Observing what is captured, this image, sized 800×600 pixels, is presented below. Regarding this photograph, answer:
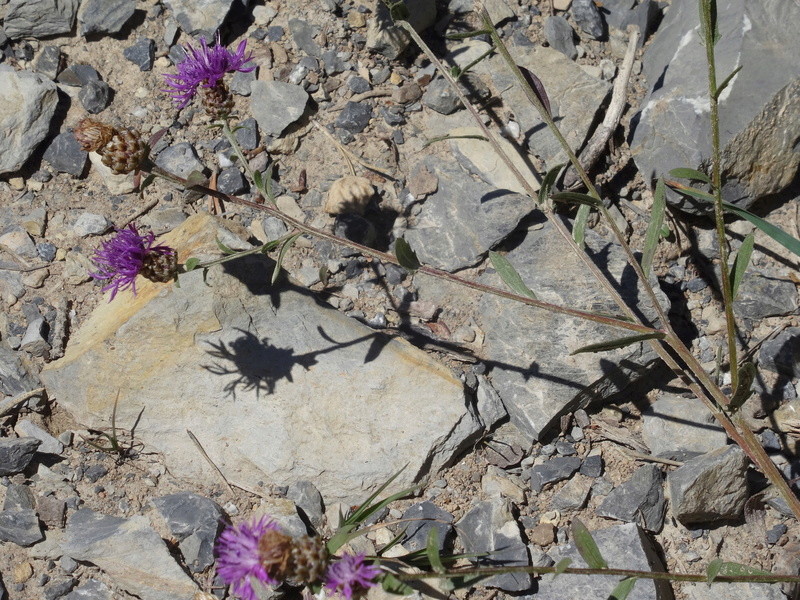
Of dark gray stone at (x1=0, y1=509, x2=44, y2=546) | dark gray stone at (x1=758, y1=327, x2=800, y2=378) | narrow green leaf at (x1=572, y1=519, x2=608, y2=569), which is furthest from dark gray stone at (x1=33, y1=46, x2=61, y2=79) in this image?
dark gray stone at (x1=758, y1=327, x2=800, y2=378)

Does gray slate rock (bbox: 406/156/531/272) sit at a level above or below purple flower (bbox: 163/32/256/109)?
below

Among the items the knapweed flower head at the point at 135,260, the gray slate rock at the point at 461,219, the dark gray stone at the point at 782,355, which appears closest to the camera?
the knapweed flower head at the point at 135,260

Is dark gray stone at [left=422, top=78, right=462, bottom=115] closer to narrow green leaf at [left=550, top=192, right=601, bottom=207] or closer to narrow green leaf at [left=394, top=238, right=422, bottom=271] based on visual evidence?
narrow green leaf at [left=550, top=192, right=601, bottom=207]

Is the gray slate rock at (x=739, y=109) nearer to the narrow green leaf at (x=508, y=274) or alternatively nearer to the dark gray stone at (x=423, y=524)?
the narrow green leaf at (x=508, y=274)

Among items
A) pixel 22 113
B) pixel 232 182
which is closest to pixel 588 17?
pixel 232 182

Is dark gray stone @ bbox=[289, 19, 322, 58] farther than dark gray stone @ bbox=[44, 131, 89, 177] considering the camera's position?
Yes

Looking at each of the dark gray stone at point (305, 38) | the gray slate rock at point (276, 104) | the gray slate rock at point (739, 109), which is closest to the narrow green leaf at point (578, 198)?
the gray slate rock at point (739, 109)

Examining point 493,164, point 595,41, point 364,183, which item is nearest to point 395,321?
point 364,183
